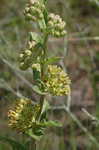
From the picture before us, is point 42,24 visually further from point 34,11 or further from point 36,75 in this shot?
point 36,75

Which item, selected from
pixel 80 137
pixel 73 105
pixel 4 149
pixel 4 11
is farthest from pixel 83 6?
pixel 4 149

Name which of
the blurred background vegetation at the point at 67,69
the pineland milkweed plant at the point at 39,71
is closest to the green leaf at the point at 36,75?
the pineland milkweed plant at the point at 39,71

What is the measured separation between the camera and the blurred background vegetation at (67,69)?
3.16 meters

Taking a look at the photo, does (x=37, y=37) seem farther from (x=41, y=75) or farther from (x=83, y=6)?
(x=83, y=6)

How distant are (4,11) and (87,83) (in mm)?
1629

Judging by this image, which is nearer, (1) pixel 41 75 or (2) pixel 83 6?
(1) pixel 41 75

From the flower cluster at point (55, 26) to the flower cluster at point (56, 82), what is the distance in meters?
0.17

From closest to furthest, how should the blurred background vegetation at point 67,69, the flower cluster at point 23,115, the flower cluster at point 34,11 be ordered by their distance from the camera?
the flower cluster at point 34,11
the flower cluster at point 23,115
the blurred background vegetation at point 67,69

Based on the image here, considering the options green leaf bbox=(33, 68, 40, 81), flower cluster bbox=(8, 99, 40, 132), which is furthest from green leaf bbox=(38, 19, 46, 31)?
flower cluster bbox=(8, 99, 40, 132)

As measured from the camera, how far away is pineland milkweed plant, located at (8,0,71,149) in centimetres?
140

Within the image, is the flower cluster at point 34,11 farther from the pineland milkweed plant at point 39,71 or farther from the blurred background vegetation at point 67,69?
the blurred background vegetation at point 67,69

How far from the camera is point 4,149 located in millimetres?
2904

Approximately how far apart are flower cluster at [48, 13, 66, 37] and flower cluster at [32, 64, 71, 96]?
17cm

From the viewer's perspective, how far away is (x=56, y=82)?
151 centimetres
